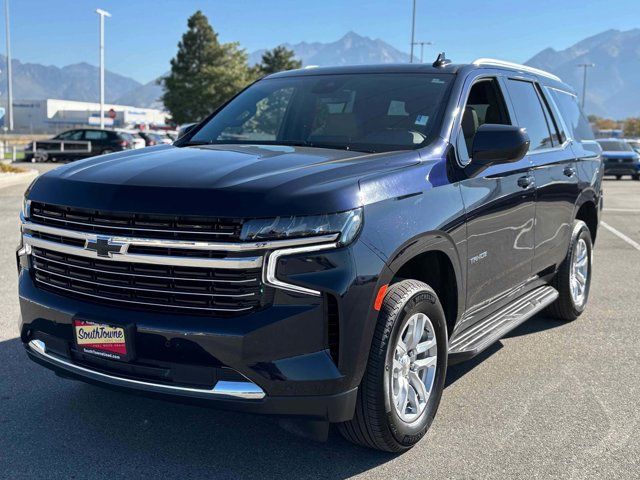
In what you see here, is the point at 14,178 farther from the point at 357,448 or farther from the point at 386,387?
the point at 386,387

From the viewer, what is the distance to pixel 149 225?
117 inches

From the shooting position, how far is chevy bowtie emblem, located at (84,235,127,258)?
303 cm

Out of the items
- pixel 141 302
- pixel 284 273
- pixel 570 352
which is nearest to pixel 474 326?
pixel 570 352

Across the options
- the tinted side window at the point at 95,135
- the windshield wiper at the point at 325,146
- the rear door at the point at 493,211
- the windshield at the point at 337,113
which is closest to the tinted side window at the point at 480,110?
the rear door at the point at 493,211

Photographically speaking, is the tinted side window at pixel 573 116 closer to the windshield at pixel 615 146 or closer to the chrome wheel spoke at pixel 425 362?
the chrome wheel spoke at pixel 425 362

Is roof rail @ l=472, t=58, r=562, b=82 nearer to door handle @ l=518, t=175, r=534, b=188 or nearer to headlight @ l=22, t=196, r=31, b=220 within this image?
door handle @ l=518, t=175, r=534, b=188

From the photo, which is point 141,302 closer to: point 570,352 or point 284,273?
point 284,273

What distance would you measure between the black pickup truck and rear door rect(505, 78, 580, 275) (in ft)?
2.20

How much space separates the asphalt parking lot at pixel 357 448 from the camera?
10.9 feet

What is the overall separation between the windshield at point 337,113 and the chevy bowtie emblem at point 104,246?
4.80ft

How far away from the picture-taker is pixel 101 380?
10.4ft

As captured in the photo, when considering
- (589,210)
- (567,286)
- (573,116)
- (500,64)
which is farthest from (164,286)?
(589,210)

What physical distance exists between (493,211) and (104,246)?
2230mm

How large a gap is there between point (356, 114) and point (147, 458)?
2.28m
